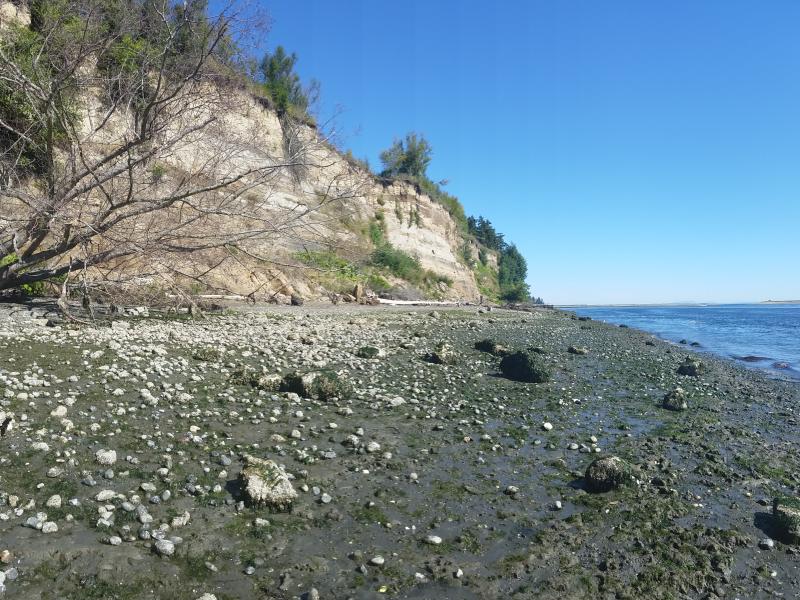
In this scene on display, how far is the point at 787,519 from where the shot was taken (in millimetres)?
4676

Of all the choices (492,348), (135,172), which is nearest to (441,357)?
(492,348)

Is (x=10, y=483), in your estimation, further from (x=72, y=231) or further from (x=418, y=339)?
(x=418, y=339)

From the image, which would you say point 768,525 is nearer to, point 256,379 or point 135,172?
point 256,379

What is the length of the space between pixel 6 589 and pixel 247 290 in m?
18.6

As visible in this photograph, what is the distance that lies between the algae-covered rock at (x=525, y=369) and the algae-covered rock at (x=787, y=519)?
5829 mm

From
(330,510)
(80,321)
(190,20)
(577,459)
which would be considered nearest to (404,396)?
(577,459)

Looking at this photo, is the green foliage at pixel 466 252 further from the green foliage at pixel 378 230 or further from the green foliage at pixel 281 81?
the green foliage at pixel 281 81

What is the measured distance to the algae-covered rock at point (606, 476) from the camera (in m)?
5.37

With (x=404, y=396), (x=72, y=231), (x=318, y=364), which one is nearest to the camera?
(x=404, y=396)

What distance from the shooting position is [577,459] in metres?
6.34

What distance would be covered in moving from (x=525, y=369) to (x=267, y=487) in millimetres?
7577

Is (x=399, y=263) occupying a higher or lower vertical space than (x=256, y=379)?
higher

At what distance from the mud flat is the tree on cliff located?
2361mm

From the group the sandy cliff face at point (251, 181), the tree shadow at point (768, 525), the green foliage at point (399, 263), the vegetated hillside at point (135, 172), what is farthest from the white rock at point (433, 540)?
the green foliage at point (399, 263)
